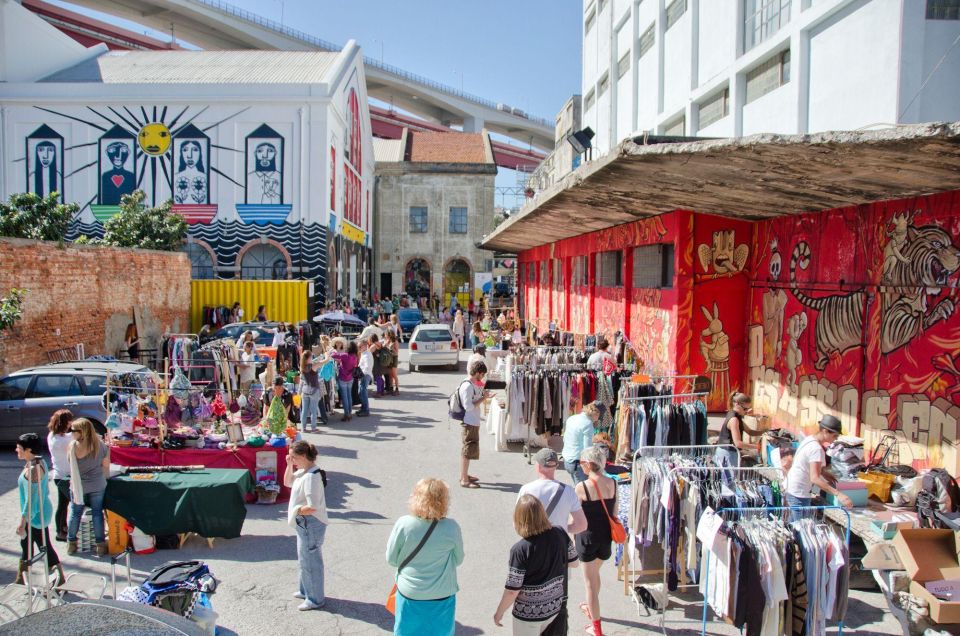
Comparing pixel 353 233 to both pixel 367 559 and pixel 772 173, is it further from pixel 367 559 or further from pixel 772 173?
pixel 367 559

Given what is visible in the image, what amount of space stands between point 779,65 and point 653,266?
23.1ft

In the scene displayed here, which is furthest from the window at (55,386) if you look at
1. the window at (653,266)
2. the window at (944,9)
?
the window at (944,9)

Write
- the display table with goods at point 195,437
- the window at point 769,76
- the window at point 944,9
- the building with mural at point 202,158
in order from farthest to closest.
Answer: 1. the building with mural at point 202,158
2. the window at point 769,76
3. the window at point 944,9
4. the display table with goods at point 195,437

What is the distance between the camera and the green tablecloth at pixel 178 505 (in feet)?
24.6

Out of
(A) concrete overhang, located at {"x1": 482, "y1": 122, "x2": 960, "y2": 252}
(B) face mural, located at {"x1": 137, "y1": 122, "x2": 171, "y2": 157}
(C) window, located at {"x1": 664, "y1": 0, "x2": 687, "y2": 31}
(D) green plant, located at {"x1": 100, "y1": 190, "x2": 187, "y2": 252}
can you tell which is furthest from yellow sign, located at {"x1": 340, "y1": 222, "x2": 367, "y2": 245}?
(A) concrete overhang, located at {"x1": 482, "y1": 122, "x2": 960, "y2": 252}

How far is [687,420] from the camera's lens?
9312 millimetres

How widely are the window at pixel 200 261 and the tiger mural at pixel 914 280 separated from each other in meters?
27.4

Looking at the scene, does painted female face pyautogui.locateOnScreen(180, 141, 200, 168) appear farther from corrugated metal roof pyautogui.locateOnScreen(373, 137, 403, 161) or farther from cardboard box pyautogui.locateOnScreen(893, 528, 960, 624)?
cardboard box pyautogui.locateOnScreen(893, 528, 960, 624)

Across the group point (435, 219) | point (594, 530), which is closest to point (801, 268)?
point (594, 530)

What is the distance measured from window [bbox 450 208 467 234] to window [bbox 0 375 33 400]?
3587cm

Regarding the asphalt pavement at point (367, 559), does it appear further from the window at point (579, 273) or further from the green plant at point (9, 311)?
the window at point (579, 273)

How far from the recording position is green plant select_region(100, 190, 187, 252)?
2638 cm

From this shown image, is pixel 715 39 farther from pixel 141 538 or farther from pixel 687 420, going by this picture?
pixel 141 538

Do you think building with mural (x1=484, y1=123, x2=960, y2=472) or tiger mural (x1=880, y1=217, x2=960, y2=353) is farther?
tiger mural (x1=880, y1=217, x2=960, y2=353)
